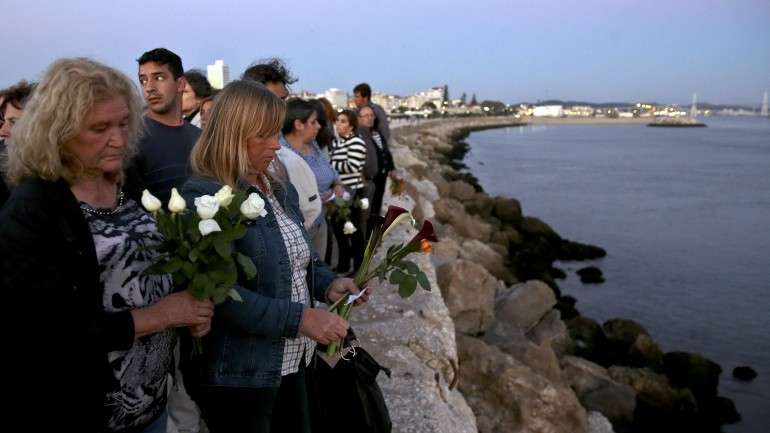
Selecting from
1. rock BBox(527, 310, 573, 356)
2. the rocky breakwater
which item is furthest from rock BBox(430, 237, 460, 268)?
rock BBox(527, 310, 573, 356)

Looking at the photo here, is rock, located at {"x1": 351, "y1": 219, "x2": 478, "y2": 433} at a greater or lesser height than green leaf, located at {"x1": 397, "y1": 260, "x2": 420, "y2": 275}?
lesser

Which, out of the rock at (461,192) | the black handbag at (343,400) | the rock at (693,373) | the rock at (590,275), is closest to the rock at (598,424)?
the rock at (693,373)

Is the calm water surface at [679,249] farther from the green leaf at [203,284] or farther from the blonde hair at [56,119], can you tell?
the blonde hair at [56,119]

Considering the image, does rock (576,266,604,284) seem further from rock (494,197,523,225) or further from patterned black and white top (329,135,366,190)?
patterned black and white top (329,135,366,190)

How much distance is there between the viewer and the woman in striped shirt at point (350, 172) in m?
6.20

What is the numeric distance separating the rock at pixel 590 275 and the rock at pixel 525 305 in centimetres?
590

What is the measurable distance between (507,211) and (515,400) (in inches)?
533

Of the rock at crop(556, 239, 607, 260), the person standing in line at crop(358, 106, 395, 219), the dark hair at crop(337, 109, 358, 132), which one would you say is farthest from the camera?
the rock at crop(556, 239, 607, 260)

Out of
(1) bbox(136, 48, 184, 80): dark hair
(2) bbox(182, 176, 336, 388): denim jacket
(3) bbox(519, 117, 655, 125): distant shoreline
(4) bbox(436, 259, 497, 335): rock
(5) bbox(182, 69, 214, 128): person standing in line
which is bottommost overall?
(3) bbox(519, 117, 655, 125): distant shoreline

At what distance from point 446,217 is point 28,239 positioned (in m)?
13.3

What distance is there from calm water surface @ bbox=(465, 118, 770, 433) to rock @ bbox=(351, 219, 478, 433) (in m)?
5.42

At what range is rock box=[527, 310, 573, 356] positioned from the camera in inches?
354

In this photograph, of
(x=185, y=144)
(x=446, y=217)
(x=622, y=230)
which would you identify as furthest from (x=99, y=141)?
(x=622, y=230)

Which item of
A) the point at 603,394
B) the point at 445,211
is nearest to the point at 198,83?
the point at 603,394
